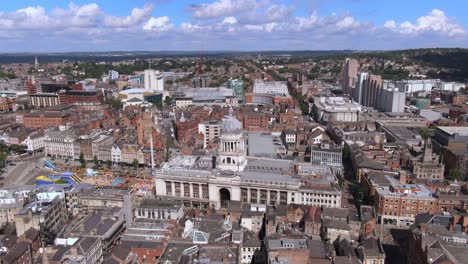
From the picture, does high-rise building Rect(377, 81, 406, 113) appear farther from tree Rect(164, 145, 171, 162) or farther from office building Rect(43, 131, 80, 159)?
office building Rect(43, 131, 80, 159)

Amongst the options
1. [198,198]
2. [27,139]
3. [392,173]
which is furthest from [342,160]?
[27,139]

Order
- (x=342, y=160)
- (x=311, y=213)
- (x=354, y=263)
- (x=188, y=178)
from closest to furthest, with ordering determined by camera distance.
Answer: (x=354, y=263) < (x=311, y=213) < (x=188, y=178) < (x=342, y=160)

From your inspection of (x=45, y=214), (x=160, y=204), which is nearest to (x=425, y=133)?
(x=160, y=204)

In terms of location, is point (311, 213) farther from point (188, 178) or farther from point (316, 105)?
point (316, 105)

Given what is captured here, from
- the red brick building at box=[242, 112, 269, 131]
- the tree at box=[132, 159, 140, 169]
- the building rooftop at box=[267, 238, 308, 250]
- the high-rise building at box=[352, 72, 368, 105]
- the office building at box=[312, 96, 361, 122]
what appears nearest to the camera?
the building rooftop at box=[267, 238, 308, 250]

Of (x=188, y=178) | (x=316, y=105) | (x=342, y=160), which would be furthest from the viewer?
(x=316, y=105)

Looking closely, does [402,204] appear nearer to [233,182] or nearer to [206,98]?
[233,182]

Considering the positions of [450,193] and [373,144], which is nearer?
[450,193]

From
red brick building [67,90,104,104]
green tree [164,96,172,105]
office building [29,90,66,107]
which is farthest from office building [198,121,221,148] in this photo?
office building [29,90,66,107]
